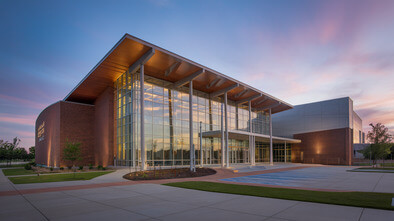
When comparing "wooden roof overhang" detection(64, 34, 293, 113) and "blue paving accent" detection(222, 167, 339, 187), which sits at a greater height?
"wooden roof overhang" detection(64, 34, 293, 113)

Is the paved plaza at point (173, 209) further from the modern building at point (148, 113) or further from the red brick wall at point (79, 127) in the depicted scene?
the red brick wall at point (79, 127)

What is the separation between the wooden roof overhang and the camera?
84.1 feet

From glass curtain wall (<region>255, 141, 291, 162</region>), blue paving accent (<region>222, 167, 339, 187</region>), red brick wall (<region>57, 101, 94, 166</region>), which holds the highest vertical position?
red brick wall (<region>57, 101, 94, 166</region>)

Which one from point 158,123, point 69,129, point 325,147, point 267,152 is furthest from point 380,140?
point 69,129

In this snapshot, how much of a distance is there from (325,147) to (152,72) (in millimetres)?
40907

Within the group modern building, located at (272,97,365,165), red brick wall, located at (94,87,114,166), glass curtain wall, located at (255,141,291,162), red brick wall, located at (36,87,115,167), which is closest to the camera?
red brick wall, located at (94,87,114,166)

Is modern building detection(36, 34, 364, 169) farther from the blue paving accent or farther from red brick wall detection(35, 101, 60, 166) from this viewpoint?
the blue paving accent

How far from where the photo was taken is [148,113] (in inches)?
1221

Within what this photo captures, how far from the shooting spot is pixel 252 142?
39188mm

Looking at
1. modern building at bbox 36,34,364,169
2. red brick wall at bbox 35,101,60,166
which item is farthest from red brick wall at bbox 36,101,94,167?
modern building at bbox 36,34,364,169

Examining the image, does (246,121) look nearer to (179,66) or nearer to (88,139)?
(179,66)

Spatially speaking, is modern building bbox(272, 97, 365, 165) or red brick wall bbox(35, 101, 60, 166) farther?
modern building bbox(272, 97, 365, 165)

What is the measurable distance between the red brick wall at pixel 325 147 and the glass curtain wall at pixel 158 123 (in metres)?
26.1

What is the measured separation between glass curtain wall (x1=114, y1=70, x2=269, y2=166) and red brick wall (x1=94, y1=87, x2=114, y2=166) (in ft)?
3.92
